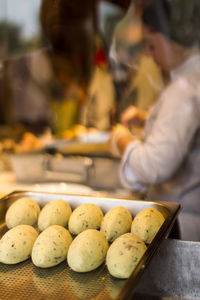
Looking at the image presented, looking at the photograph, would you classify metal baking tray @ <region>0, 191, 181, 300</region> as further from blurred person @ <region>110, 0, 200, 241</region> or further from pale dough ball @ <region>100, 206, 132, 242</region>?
blurred person @ <region>110, 0, 200, 241</region>

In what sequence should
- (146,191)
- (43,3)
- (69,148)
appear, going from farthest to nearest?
(69,148) < (43,3) < (146,191)

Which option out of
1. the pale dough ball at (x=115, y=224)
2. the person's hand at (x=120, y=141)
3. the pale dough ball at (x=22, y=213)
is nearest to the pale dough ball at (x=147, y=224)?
the pale dough ball at (x=115, y=224)

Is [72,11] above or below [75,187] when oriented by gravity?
above

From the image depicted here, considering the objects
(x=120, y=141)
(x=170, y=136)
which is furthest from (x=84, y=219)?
(x=120, y=141)

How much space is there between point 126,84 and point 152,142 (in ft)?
2.29

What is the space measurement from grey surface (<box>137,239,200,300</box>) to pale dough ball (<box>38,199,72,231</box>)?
23 cm

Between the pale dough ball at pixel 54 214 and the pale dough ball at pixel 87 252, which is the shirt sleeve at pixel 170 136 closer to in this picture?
the pale dough ball at pixel 54 214

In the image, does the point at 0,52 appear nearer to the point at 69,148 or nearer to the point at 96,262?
the point at 69,148

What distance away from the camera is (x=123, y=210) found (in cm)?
88

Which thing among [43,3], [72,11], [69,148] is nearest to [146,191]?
[69,148]

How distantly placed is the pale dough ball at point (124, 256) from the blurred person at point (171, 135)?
0.63m

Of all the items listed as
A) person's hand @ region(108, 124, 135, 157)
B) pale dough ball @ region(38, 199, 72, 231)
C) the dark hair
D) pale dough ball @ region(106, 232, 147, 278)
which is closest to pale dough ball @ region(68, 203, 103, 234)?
pale dough ball @ region(38, 199, 72, 231)

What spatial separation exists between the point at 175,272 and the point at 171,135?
60cm

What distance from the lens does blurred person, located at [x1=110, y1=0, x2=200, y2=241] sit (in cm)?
132
